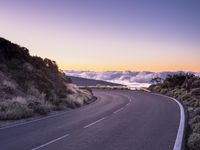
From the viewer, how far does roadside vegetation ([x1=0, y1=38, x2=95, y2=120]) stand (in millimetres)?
20703

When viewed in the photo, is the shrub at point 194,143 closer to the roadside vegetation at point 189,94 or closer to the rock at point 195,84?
the roadside vegetation at point 189,94

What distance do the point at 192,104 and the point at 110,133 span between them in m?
15.7

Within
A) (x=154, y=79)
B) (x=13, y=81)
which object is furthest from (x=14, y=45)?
(x=154, y=79)

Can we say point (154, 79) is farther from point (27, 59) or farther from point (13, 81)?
point (13, 81)

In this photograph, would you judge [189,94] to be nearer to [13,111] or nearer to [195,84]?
[195,84]

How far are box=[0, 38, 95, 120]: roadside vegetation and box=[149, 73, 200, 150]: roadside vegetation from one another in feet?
30.3

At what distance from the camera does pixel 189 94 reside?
3616cm

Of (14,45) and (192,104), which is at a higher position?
(14,45)

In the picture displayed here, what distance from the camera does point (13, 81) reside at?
2830 cm

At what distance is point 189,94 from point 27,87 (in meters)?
17.1

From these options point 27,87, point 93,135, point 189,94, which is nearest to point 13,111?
point 93,135

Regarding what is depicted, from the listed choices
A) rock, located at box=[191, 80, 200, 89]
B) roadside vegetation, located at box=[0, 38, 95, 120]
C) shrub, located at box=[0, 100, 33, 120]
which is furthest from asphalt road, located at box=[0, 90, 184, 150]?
rock, located at box=[191, 80, 200, 89]

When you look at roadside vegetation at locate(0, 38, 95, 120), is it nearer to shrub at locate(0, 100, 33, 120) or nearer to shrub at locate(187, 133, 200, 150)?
shrub at locate(0, 100, 33, 120)

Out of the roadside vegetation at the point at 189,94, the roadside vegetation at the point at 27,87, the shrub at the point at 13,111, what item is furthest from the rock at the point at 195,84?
the shrub at the point at 13,111
